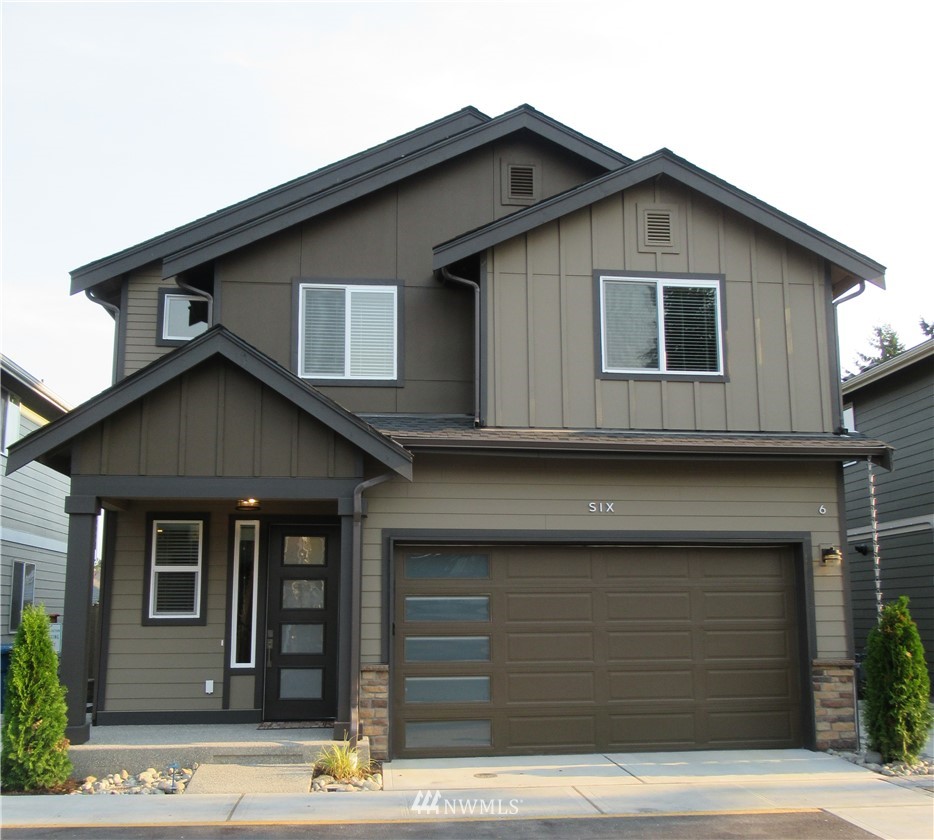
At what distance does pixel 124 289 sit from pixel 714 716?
8.84 meters

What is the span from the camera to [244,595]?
12102 mm

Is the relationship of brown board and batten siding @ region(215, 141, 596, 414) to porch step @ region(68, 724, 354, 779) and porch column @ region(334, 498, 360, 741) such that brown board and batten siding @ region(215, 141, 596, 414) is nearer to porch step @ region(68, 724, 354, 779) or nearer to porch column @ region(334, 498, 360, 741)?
porch column @ region(334, 498, 360, 741)

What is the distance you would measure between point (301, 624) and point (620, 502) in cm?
404

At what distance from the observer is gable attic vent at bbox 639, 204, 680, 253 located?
12.2 meters

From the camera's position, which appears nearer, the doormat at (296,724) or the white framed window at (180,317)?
the doormat at (296,724)

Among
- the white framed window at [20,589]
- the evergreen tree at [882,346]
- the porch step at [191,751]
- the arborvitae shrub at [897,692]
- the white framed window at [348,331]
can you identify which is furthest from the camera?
the evergreen tree at [882,346]

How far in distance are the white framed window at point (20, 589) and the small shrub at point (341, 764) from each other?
8.84m

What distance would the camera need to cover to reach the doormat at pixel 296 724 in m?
11.4

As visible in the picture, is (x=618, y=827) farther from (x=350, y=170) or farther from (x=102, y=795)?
(x=350, y=170)

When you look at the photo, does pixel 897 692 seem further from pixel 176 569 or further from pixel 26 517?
pixel 26 517

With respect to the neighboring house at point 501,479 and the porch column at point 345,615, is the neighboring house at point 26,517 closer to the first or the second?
the neighboring house at point 501,479

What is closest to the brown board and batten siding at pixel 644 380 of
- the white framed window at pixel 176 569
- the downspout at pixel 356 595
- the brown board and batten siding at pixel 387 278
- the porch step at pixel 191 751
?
the brown board and batten siding at pixel 387 278

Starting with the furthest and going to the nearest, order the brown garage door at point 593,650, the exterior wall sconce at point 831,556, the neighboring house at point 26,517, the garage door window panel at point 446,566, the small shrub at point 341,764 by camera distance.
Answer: the neighboring house at point 26,517 < the exterior wall sconce at point 831,556 < the garage door window panel at point 446,566 < the brown garage door at point 593,650 < the small shrub at point 341,764

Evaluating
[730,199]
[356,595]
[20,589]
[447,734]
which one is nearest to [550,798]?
[447,734]
